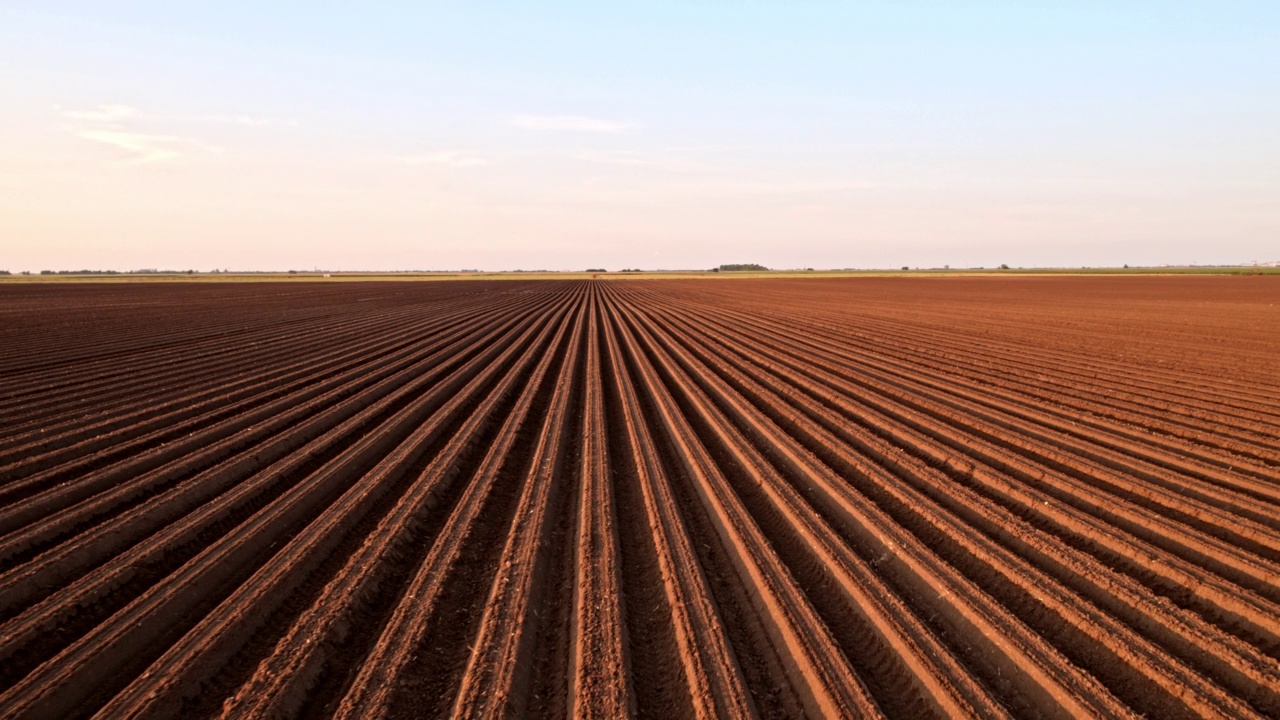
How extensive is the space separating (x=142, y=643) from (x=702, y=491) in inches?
163

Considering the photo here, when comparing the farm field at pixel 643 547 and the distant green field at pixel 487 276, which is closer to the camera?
the farm field at pixel 643 547

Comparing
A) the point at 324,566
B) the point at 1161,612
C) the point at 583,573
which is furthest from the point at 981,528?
the point at 324,566

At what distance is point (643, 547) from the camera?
471 cm

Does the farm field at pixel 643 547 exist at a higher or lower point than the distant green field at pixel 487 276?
lower

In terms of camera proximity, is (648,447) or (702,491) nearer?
(702,491)

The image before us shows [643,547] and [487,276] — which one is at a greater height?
[487,276]

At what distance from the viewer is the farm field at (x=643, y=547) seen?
3146 mm

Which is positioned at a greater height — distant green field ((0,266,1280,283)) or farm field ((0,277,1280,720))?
distant green field ((0,266,1280,283))

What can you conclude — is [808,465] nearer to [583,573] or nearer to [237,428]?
[583,573]

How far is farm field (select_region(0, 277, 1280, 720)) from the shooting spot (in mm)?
3146

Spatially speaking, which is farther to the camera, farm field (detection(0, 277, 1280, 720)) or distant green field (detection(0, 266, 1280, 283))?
distant green field (detection(0, 266, 1280, 283))

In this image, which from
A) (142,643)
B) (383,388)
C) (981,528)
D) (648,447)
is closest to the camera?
(142,643)

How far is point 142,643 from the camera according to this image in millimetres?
3461

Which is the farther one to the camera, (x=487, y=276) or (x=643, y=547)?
(x=487, y=276)
